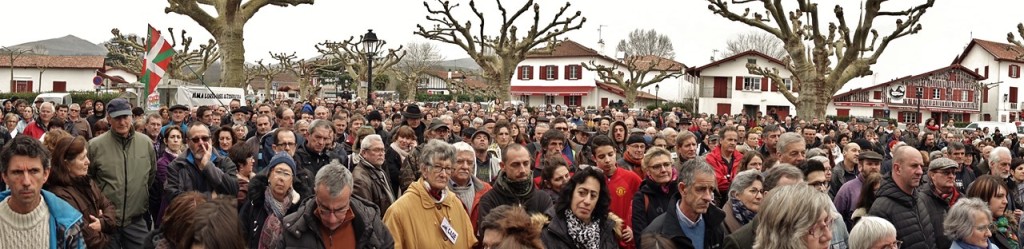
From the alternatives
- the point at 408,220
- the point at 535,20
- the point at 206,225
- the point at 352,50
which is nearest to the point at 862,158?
the point at 408,220

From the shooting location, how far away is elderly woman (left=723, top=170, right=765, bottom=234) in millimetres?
4980

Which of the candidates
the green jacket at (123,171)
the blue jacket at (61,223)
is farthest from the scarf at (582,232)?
the green jacket at (123,171)

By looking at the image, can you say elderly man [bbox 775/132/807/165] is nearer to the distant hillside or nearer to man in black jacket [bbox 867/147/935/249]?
man in black jacket [bbox 867/147/935/249]

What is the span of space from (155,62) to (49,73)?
70.2 meters

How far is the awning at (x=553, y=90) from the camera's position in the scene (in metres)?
67.9

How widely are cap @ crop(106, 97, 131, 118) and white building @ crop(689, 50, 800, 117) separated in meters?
57.1

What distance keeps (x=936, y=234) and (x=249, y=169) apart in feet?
15.7

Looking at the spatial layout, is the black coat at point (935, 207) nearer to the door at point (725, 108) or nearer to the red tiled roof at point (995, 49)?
the door at point (725, 108)

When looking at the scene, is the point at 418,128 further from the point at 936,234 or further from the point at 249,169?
the point at 936,234

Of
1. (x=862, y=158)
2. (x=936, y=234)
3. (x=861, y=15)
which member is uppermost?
(x=861, y=15)

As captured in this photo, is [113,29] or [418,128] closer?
[418,128]

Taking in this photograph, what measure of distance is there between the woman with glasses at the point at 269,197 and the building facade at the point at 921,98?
198 feet

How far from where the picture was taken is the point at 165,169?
6992 millimetres

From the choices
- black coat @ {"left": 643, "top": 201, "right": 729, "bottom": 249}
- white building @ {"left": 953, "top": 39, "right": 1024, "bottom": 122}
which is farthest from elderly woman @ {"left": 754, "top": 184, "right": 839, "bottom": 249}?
white building @ {"left": 953, "top": 39, "right": 1024, "bottom": 122}
